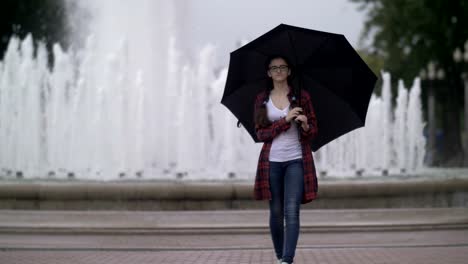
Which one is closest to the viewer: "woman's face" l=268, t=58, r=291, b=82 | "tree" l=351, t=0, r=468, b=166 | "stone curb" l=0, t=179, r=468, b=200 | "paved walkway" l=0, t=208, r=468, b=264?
→ "woman's face" l=268, t=58, r=291, b=82

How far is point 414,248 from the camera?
708 cm

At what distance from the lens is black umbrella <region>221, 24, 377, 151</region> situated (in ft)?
18.1

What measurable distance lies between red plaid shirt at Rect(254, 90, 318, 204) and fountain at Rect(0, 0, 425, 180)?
30.8ft

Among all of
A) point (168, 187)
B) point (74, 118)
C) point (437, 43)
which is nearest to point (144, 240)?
point (168, 187)

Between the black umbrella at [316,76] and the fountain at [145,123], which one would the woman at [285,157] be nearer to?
the black umbrella at [316,76]

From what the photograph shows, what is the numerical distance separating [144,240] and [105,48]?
15253 millimetres

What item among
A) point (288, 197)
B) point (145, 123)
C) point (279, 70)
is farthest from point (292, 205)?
point (145, 123)

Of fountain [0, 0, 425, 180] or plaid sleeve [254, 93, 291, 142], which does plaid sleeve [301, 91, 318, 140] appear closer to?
plaid sleeve [254, 93, 291, 142]

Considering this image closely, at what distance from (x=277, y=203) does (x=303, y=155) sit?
1.27ft

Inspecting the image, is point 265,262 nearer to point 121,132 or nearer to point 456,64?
point 121,132

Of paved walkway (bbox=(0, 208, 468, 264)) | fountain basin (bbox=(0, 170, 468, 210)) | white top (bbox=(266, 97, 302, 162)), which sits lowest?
paved walkway (bbox=(0, 208, 468, 264))

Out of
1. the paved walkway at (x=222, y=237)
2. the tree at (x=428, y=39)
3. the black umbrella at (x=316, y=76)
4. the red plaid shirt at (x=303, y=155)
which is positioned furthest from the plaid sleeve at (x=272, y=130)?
the tree at (x=428, y=39)

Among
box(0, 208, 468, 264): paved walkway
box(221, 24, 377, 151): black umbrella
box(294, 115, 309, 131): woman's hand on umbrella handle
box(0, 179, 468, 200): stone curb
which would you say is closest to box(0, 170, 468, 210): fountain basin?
box(0, 179, 468, 200): stone curb

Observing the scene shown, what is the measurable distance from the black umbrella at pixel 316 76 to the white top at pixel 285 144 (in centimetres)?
35
